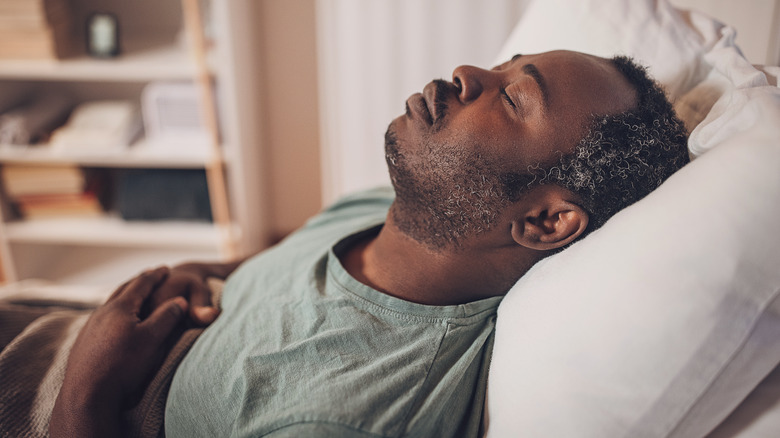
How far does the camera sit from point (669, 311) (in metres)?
0.67

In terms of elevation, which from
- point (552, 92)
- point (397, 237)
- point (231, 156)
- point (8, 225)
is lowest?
point (8, 225)

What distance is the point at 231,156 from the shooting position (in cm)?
213

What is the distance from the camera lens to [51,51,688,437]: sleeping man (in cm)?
83

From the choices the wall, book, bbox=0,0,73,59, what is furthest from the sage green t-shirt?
book, bbox=0,0,73,59

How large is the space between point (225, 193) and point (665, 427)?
6.14ft

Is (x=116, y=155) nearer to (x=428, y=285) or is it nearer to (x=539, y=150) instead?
(x=428, y=285)

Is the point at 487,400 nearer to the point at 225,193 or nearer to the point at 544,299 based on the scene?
the point at 544,299

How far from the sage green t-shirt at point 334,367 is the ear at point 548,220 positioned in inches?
4.8

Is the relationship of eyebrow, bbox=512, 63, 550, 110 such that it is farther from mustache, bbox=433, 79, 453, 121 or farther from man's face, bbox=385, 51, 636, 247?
mustache, bbox=433, 79, 453, 121

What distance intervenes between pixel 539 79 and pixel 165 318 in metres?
0.76

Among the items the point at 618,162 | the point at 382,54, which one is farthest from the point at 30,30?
the point at 618,162

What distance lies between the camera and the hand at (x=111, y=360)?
2.88 feet

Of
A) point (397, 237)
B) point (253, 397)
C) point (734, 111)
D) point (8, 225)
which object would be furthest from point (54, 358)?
point (8, 225)

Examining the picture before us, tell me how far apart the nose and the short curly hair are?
0.16 m
